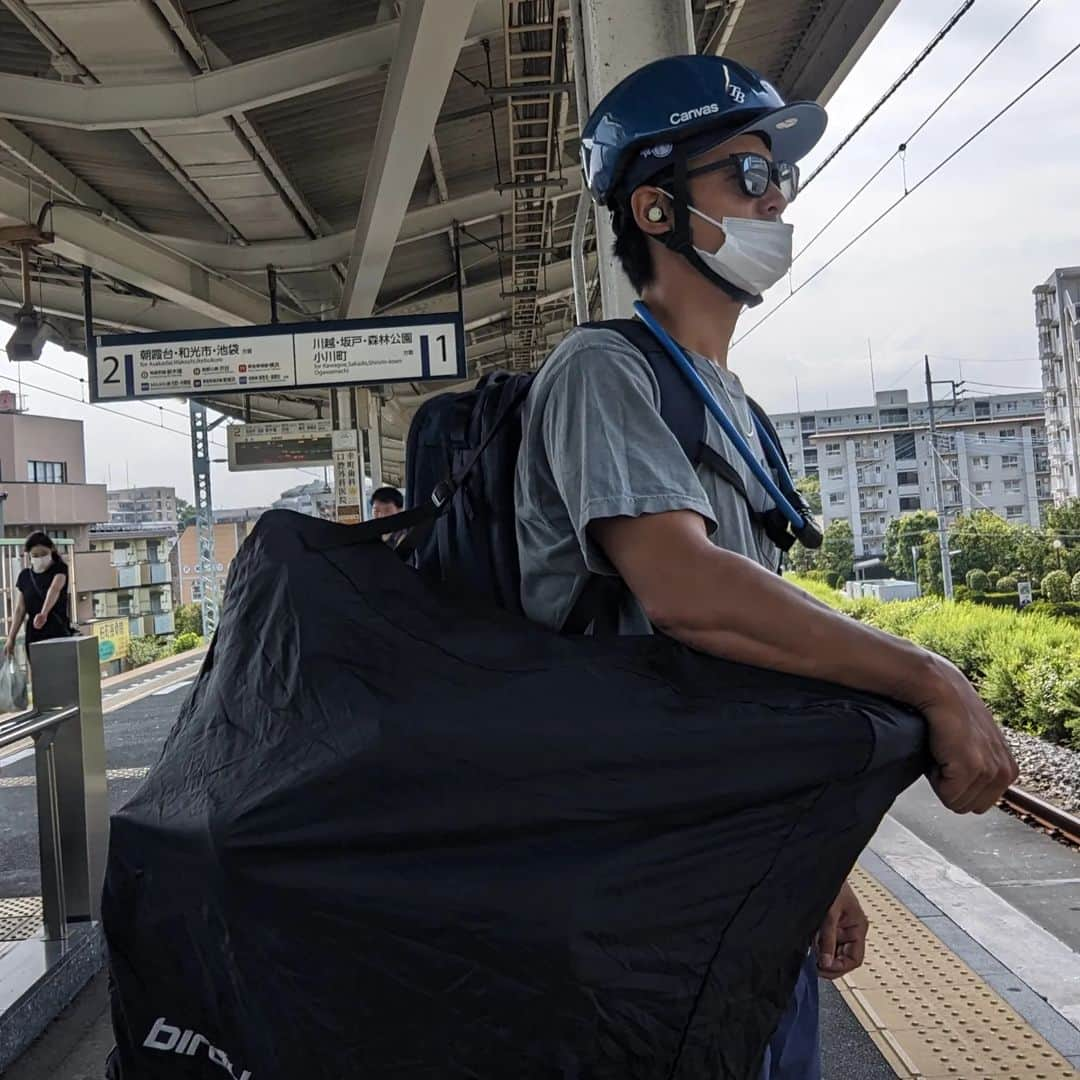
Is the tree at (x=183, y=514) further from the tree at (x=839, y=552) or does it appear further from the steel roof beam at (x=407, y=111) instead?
the steel roof beam at (x=407, y=111)

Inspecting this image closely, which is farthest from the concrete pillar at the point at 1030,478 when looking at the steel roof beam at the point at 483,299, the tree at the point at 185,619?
the steel roof beam at the point at 483,299

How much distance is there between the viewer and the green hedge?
888 centimetres

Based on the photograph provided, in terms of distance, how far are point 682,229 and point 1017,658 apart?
10156 mm

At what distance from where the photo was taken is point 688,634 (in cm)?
93

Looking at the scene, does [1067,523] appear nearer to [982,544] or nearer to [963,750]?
[982,544]

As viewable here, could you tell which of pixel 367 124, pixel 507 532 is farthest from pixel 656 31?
pixel 367 124

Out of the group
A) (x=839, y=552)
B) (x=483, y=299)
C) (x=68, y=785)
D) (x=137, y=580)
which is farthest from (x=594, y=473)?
(x=137, y=580)

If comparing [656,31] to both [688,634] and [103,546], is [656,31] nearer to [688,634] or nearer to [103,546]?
[688,634]

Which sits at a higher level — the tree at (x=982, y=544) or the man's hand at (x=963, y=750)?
the man's hand at (x=963, y=750)

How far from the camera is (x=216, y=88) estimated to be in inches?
186

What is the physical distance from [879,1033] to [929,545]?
149 feet

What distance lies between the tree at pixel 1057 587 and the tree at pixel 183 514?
5437 cm

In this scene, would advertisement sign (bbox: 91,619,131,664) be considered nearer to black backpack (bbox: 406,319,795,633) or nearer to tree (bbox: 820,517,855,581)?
tree (bbox: 820,517,855,581)

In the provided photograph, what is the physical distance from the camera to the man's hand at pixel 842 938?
50.6 inches
